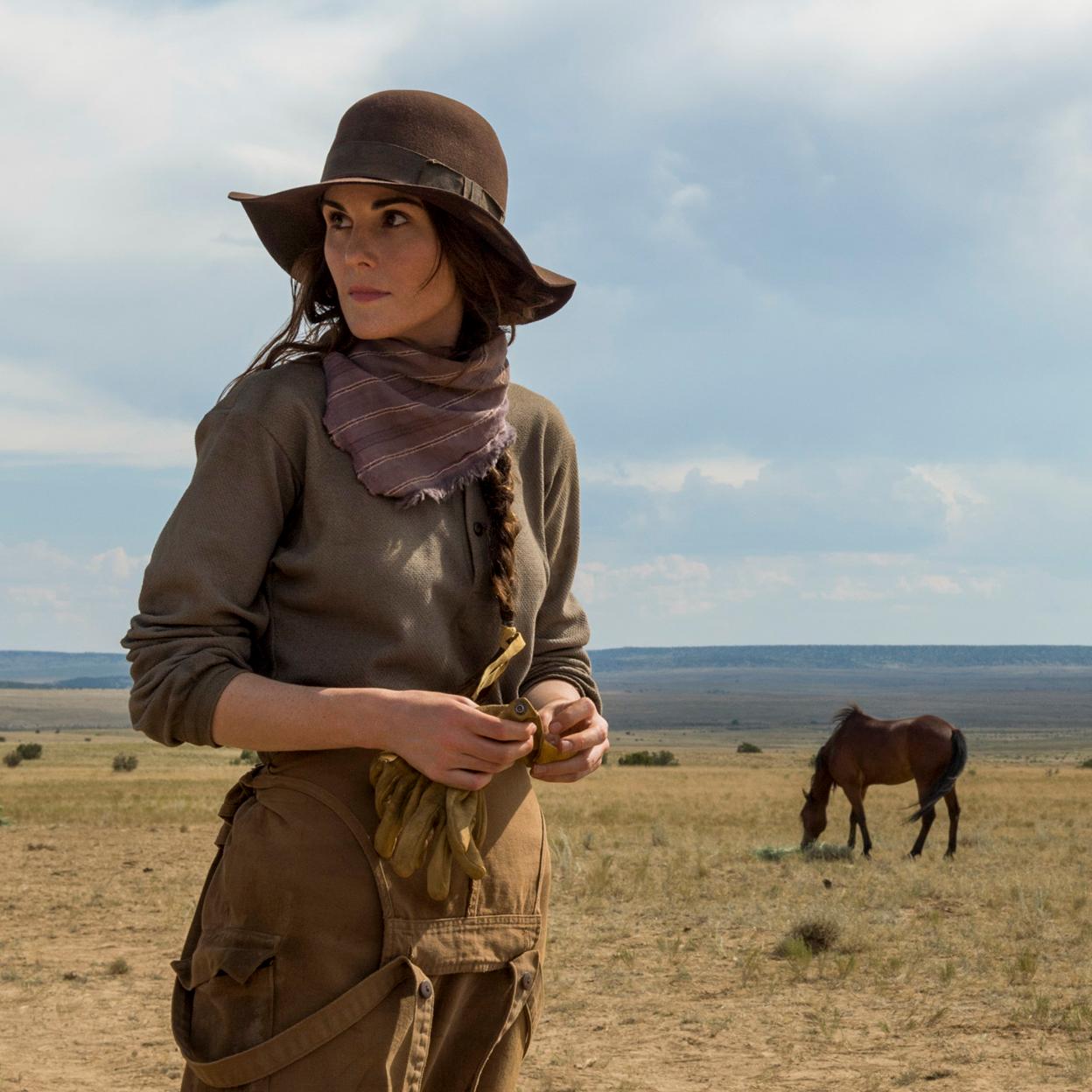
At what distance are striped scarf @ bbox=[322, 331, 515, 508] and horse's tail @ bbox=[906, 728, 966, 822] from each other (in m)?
13.3

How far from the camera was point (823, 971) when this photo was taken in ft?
27.6

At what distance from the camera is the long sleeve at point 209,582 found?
1.59m

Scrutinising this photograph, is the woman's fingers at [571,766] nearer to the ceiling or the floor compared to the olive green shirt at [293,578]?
nearer to the floor

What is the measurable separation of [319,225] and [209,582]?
646 millimetres

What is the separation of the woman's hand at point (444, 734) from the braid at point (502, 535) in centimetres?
22

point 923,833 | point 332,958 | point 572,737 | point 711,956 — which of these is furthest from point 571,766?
point 923,833

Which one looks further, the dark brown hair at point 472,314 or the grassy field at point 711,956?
the grassy field at point 711,956

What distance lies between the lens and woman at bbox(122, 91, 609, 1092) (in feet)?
5.16

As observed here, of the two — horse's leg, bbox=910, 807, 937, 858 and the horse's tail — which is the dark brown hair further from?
horse's leg, bbox=910, 807, 937, 858

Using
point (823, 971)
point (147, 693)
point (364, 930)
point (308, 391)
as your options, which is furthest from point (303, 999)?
point (823, 971)

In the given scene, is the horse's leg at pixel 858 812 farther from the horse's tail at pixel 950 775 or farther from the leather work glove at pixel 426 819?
the leather work glove at pixel 426 819

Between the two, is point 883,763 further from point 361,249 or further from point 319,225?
point 361,249

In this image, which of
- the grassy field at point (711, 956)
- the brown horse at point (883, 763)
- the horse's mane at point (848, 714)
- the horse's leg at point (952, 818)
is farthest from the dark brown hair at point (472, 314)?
the horse's mane at point (848, 714)

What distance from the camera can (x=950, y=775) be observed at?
14.5 meters
